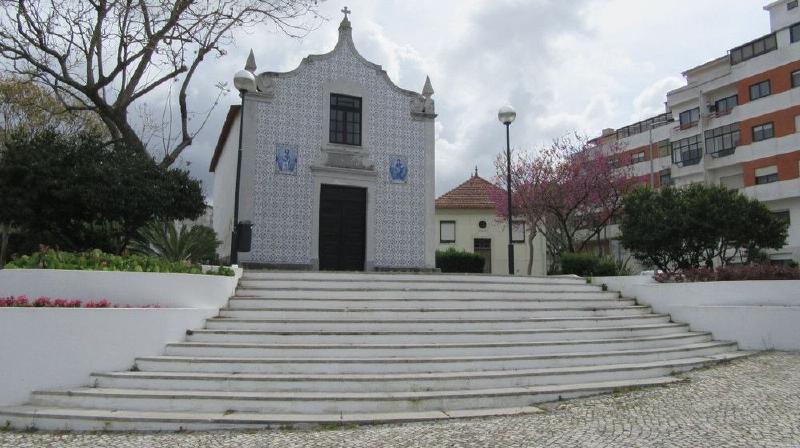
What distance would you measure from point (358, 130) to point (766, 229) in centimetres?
1195

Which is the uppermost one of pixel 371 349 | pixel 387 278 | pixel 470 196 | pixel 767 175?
pixel 767 175

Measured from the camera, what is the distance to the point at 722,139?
31188 millimetres

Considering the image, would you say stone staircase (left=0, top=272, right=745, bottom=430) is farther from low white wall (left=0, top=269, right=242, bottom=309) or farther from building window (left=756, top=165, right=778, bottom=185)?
building window (left=756, top=165, right=778, bottom=185)

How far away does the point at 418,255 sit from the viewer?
51.6 feet

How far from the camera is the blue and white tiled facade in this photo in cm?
1468

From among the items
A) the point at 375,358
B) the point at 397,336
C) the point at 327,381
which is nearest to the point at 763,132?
the point at 397,336

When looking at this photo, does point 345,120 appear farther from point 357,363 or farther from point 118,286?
point 357,363

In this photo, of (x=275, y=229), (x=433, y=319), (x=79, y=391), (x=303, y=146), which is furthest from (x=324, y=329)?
(x=303, y=146)

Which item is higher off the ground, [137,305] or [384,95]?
[384,95]

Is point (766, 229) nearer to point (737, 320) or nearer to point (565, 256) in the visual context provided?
point (565, 256)

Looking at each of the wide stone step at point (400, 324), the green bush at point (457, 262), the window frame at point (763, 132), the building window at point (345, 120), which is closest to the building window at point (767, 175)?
the window frame at point (763, 132)

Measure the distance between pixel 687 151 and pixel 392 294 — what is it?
99.4 feet

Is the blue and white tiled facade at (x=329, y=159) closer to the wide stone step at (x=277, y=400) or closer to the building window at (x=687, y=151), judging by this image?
the wide stone step at (x=277, y=400)

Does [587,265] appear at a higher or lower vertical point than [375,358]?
higher
